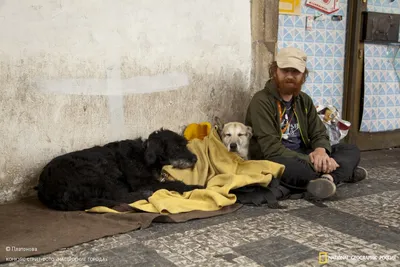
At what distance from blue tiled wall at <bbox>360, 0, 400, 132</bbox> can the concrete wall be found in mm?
1916

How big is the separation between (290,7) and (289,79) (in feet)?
5.10

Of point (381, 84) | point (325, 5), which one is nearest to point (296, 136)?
point (325, 5)

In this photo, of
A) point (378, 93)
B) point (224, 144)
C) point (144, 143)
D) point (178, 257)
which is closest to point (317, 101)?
point (378, 93)

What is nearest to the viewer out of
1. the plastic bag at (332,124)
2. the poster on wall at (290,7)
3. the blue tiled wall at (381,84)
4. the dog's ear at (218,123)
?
the dog's ear at (218,123)

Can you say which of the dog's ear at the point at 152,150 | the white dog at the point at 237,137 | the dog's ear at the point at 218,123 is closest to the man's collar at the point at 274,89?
the white dog at the point at 237,137

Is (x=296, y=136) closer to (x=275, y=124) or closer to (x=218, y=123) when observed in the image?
(x=275, y=124)

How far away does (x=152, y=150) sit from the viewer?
3.86 meters

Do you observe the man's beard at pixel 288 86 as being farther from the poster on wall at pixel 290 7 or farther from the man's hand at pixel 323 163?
the poster on wall at pixel 290 7

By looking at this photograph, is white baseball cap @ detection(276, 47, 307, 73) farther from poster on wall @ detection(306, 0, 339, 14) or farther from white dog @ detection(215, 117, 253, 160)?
poster on wall @ detection(306, 0, 339, 14)

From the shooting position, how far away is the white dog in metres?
4.08

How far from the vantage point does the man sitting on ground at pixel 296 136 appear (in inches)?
153

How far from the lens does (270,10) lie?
482 centimetres

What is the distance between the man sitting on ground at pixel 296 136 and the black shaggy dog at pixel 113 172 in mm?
730

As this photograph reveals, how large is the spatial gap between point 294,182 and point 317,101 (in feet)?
6.80
